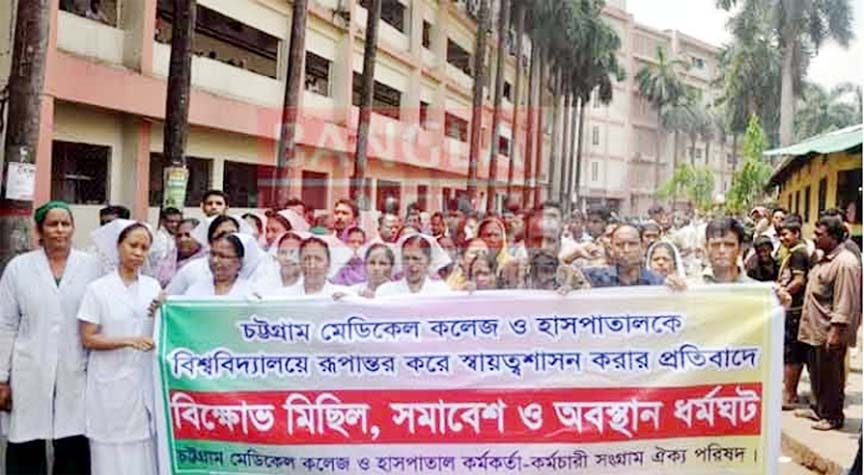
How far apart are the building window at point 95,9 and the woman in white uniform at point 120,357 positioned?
3.36m

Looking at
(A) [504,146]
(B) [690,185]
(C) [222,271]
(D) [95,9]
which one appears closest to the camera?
(C) [222,271]

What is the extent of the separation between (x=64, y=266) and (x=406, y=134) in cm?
187

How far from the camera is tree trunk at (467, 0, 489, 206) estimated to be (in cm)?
476

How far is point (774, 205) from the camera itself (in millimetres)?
5066

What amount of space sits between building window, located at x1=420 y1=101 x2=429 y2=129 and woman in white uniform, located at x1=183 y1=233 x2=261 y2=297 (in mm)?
1393

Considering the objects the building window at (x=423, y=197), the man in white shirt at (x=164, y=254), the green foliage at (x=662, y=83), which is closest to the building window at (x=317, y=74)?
the building window at (x=423, y=197)

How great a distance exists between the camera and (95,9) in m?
6.69

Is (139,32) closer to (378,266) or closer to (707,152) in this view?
(378,266)

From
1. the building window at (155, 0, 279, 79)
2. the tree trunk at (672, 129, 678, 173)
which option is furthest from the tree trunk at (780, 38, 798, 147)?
the building window at (155, 0, 279, 79)

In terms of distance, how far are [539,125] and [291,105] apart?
134cm

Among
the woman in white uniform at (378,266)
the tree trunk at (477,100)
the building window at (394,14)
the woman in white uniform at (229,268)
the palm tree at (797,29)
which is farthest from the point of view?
the building window at (394,14)

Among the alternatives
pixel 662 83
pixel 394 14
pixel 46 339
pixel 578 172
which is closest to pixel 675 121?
pixel 662 83

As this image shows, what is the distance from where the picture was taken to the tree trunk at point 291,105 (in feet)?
15.9

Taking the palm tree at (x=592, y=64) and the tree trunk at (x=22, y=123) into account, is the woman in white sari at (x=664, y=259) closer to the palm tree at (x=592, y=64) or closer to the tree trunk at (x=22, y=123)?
the palm tree at (x=592, y=64)
